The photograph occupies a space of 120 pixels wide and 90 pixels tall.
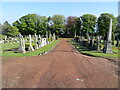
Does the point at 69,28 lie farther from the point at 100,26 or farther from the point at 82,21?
the point at 100,26

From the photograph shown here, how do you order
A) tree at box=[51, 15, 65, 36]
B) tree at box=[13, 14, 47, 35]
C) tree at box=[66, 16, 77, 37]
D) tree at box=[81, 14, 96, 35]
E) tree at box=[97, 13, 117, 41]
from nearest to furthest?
tree at box=[97, 13, 117, 41] < tree at box=[81, 14, 96, 35] < tree at box=[13, 14, 47, 35] < tree at box=[51, 15, 65, 36] < tree at box=[66, 16, 77, 37]

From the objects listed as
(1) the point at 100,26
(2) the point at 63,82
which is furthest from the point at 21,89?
(1) the point at 100,26

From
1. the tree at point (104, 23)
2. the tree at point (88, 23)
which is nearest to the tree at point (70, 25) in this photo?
the tree at point (88, 23)

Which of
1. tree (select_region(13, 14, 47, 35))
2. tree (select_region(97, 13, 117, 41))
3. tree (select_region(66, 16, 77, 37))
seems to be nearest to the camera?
tree (select_region(97, 13, 117, 41))

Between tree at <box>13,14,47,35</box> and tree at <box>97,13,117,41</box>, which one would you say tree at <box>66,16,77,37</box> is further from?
tree at <box>97,13,117,41</box>

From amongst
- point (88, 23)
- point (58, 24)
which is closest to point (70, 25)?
point (58, 24)

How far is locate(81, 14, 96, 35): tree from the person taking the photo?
52341 mm

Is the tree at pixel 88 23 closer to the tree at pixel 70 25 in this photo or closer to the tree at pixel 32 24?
the tree at pixel 70 25

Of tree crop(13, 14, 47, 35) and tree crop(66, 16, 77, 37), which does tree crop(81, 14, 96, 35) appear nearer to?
tree crop(66, 16, 77, 37)

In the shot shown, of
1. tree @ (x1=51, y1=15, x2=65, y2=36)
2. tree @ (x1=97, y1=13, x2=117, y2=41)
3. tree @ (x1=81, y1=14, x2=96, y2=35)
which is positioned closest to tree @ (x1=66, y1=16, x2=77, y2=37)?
tree @ (x1=51, y1=15, x2=65, y2=36)

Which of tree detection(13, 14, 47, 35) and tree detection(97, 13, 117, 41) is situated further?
tree detection(13, 14, 47, 35)

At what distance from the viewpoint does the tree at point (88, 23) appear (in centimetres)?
5234

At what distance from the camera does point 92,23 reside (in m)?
53.1

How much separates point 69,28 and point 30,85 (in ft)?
198
